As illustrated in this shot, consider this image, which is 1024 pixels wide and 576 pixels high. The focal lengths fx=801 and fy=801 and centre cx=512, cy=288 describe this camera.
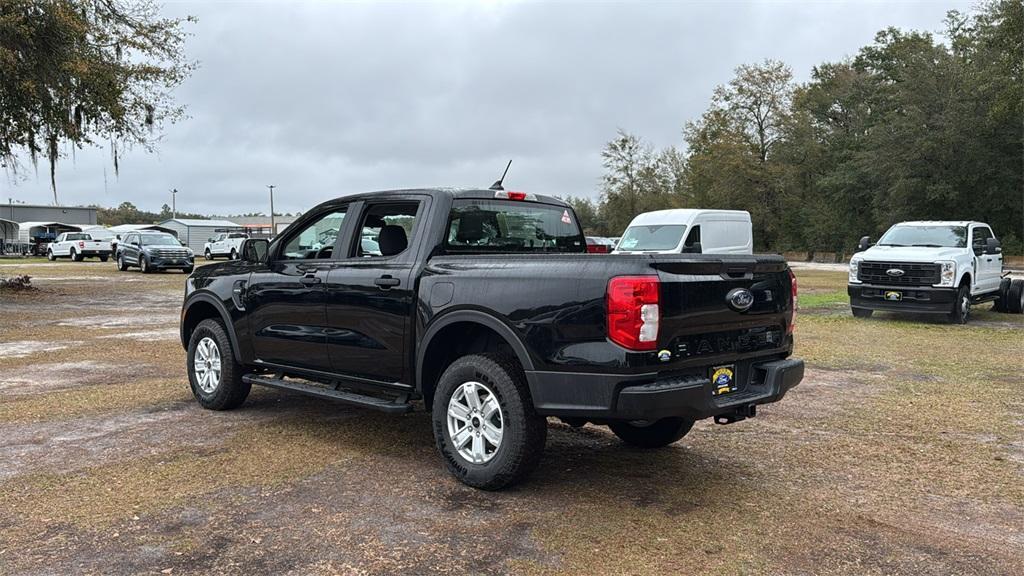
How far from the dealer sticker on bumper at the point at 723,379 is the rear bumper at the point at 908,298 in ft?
34.7

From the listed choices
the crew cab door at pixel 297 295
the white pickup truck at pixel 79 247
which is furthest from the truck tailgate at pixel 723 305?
the white pickup truck at pixel 79 247

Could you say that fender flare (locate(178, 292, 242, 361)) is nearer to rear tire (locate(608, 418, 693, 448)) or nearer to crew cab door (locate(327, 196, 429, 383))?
crew cab door (locate(327, 196, 429, 383))

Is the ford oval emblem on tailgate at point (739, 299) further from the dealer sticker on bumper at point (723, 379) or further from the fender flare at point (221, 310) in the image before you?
the fender flare at point (221, 310)

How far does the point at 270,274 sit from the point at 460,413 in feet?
7.72

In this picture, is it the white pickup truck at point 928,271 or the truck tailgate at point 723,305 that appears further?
the white pickup truck at point 928,271

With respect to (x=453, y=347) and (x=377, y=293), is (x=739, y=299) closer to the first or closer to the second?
(x=453, y=347)

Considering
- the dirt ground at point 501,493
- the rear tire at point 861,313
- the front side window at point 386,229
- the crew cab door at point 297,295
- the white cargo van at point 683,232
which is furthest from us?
the white cargo van at point 683,232

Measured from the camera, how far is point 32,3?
1542 cm

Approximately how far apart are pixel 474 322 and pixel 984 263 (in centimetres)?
1361

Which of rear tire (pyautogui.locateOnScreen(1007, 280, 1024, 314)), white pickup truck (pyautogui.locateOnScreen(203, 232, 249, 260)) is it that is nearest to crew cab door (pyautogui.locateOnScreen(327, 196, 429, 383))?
rear tire (pyautogui.locateOnScreen(1007, 280, 1024, 314))

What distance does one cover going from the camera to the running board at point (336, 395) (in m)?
5.13

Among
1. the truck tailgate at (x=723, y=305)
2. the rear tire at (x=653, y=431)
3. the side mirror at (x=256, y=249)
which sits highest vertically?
the side mirror at (x=256, y=249)

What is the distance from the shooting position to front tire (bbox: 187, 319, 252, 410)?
659 cm

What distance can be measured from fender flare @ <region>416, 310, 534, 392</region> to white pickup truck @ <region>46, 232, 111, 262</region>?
43661 millimetres
